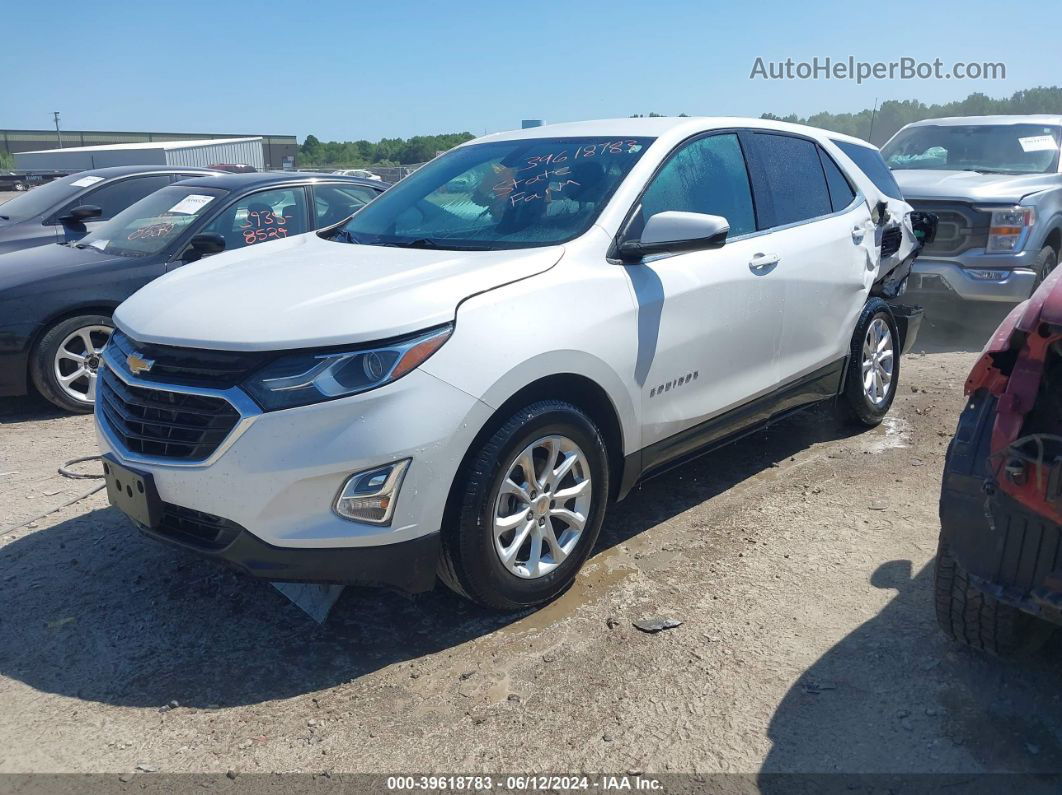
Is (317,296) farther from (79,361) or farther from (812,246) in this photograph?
(79,361)

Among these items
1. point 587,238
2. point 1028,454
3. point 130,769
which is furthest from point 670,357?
point 130,769

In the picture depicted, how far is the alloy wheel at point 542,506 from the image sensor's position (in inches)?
125

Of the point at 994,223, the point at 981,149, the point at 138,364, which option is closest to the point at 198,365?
the point at 138,364

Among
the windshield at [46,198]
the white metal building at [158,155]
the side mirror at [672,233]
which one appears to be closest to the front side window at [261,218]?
the windshield at [46,198]

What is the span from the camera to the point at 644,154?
3854mm

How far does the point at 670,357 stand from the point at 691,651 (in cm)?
120

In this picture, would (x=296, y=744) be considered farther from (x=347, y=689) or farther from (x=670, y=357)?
(x=670, y=357)

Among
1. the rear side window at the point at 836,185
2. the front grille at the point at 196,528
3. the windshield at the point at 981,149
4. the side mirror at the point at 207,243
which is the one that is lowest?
the front grille at the point at 196,528

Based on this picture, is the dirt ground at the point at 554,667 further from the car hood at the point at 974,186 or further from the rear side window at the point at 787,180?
the car hood at the point at 974,186

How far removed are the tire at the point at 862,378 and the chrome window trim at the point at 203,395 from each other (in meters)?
3.58

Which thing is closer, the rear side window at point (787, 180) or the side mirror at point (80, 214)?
the rear side window at point (787, 180)

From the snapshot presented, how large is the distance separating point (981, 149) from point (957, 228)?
1.76 metres

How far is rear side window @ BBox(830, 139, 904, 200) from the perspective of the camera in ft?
17.6

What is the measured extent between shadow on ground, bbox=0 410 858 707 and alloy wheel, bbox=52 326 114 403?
2.06 metres
